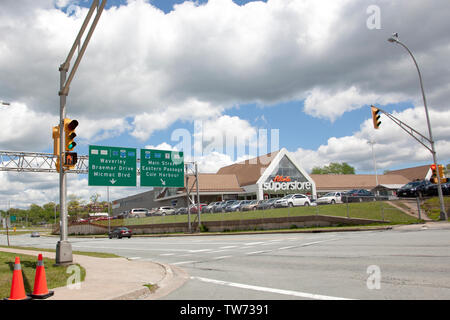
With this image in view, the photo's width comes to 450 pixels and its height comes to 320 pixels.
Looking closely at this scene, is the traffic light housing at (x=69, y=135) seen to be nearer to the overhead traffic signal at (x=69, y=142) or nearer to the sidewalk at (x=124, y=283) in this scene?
the overhead traffic signal at (x=69, y=142)

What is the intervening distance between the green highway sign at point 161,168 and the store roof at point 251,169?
1179 inches

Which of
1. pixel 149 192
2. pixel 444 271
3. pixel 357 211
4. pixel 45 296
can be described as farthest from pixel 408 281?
pixel 149 192

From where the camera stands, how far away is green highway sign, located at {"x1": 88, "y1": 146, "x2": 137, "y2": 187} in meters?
31.0

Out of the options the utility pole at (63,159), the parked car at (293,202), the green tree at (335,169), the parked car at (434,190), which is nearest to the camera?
the utility pole at (63,159)

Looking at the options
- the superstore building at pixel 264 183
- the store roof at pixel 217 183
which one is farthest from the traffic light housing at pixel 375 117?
the store roof at pixel 217 183

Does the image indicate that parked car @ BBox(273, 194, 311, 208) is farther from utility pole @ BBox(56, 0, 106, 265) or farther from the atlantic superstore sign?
utility pole @ BBox(56, 0, 106, 265)

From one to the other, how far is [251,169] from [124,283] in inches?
2376

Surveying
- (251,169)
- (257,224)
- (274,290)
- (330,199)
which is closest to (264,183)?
(251,169)

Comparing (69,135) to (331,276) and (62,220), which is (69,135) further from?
(331,276)

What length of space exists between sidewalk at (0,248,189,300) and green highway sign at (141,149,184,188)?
22131mm

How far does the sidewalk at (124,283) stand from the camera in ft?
23.1

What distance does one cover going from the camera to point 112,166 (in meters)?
31.9
